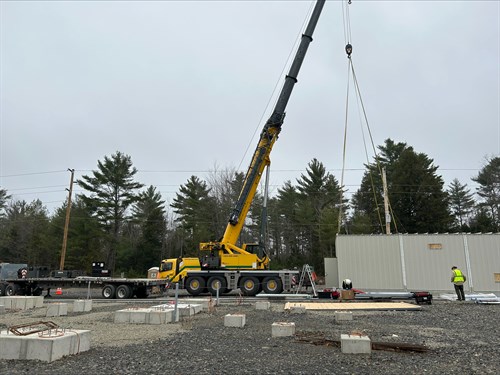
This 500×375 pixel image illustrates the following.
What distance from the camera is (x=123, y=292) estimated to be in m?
20.9

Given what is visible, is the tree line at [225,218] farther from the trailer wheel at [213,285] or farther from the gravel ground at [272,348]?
the gravel ground at [272,348]

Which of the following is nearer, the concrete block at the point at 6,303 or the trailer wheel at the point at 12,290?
the concrete block at the point at 6,303

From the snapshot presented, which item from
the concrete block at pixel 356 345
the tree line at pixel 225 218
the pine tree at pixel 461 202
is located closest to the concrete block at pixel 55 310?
the concrete block at pixel 356 345

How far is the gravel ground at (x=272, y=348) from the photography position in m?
6.09

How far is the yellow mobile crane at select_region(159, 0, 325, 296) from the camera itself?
20.5 meters

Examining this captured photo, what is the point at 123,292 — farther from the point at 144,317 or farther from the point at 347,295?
the point at 347,295

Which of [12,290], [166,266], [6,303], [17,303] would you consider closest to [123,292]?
[166,266]

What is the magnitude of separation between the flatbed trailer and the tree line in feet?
63.9

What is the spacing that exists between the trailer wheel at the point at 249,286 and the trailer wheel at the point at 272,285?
0.39 meters

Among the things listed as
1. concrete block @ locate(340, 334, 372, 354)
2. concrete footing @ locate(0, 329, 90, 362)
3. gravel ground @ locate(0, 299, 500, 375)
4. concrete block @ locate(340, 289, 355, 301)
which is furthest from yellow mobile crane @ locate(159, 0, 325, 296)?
concrete footing @ locate(0, 329, 90, 362)

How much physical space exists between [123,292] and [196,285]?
404cm

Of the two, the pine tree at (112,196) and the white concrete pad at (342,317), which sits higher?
the pine tree at (112,196)

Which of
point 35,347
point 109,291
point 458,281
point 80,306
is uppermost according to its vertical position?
point 458,281

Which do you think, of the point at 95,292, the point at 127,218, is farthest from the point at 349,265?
the point at 127,218
